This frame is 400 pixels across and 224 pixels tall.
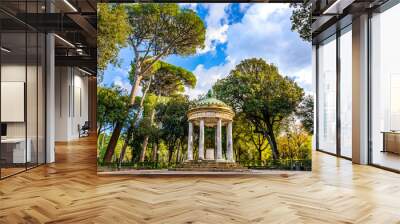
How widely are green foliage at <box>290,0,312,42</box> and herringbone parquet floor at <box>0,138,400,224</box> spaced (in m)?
2.54

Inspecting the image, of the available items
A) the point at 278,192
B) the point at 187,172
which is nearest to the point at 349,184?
the point at 278,192

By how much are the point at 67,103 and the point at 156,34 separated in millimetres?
9886

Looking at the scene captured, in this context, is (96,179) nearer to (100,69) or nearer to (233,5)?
(100,69)

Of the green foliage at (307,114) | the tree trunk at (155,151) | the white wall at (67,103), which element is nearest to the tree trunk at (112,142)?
the tree trunk at (155,151)

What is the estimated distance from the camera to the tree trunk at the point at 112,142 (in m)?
6.42

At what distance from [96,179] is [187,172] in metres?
1.55

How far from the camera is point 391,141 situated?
716cm

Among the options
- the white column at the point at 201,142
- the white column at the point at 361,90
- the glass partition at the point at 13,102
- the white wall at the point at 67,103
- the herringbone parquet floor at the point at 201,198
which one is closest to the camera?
the herringbone parquet floor at the point at 201,198

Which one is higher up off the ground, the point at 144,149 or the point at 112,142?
the point at 112,142

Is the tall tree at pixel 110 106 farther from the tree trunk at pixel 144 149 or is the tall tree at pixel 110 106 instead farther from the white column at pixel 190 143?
the white column at pixel 190 143

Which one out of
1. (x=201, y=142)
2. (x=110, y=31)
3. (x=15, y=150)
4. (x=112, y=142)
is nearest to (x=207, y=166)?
(x=201, y=142)

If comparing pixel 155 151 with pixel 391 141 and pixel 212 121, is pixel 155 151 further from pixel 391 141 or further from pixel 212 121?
pixel 391 141

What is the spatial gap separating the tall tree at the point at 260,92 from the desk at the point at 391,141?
2.14 m

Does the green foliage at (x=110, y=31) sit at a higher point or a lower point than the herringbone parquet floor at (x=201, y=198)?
higher
